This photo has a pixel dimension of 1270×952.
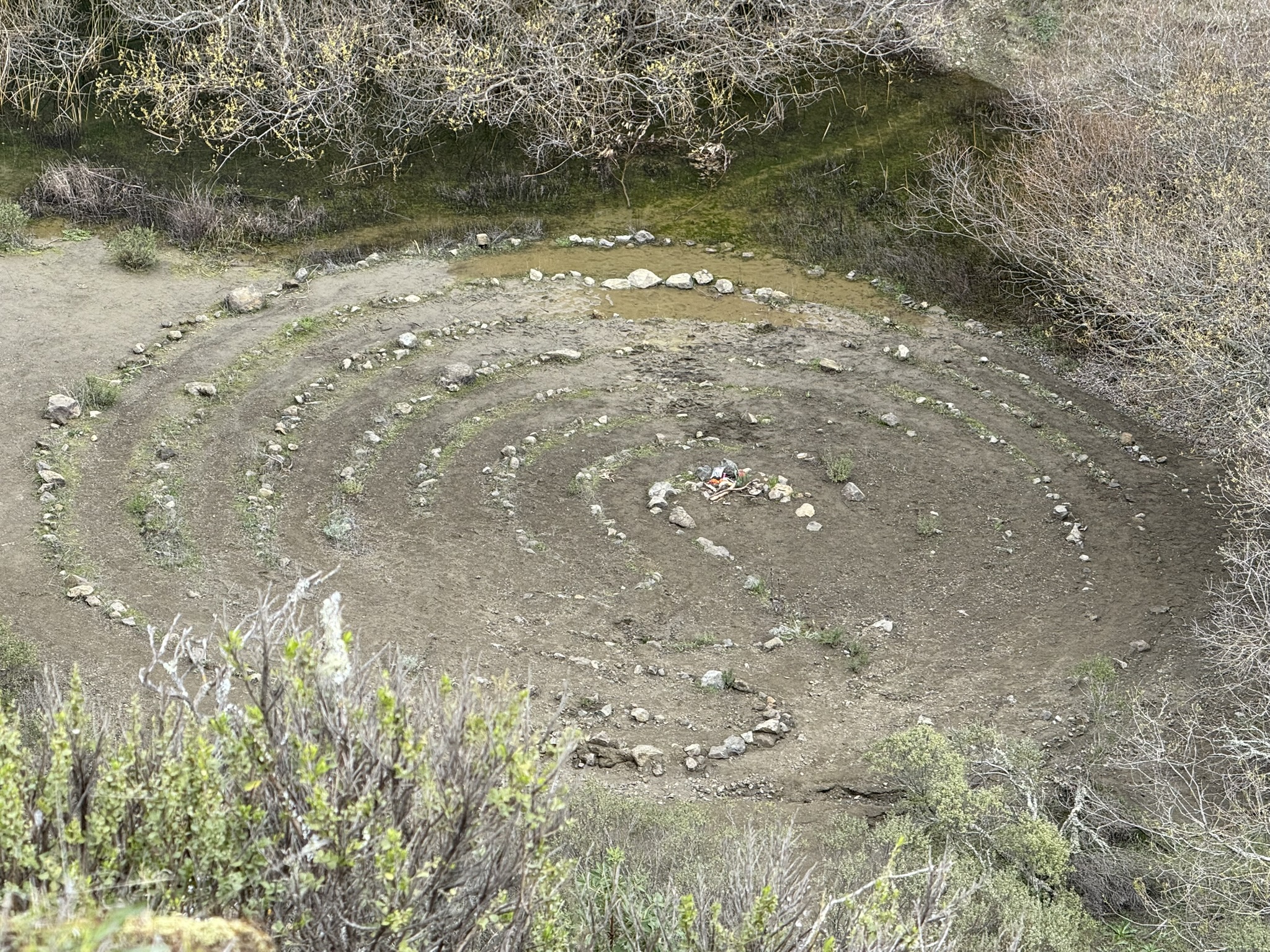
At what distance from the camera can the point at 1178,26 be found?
2062 centimetres

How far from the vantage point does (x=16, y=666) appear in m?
11.5

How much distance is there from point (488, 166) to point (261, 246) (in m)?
4.28

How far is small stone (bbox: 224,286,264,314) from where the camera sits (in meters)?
18.3

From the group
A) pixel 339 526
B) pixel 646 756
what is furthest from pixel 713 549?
pixel 339 526

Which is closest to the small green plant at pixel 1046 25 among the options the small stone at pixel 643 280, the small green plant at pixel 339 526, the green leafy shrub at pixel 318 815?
the small stone at pixel 643 280

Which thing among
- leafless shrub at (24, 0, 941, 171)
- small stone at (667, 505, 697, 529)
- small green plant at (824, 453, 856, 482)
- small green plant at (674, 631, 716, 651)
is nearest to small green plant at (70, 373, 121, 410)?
leafless shrub at (24, 0, 941, 171)

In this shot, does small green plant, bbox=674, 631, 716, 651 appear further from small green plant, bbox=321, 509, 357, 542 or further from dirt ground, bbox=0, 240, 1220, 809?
small green plant, bbox=321, 509, 357, 542

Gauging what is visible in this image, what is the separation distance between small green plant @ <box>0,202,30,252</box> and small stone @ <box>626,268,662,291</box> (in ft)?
31.1

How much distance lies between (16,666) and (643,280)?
11.1m

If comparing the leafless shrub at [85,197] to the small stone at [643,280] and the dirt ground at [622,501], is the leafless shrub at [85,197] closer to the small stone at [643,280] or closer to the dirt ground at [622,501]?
the dirt ground at [622,501]

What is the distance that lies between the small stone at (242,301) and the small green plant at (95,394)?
2.68 m

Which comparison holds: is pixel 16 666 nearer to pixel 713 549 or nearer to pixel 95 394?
pixel 95 394

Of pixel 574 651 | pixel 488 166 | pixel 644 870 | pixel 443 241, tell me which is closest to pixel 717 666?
pixel 574 651

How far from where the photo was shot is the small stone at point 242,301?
18344 mm
